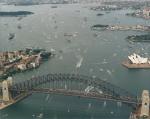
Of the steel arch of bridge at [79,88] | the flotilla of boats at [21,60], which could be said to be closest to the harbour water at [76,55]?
the steel arch of bridge at [79,88]

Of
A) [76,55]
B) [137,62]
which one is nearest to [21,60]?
[76,55]

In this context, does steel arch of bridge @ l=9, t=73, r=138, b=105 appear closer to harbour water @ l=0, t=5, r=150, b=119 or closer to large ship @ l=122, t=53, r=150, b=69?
harbour water @ l=0, t=5, r=150, b=119

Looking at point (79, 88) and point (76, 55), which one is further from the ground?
point (79, 88)

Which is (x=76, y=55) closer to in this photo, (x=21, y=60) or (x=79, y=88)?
(x=21, y=60)

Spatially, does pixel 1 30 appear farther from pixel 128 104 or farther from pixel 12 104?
pixel 128 104

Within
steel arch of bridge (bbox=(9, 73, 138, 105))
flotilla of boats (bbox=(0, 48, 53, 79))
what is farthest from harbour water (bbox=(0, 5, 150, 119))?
flotilla of boats (bbox=(0, 48, 53, 79))
